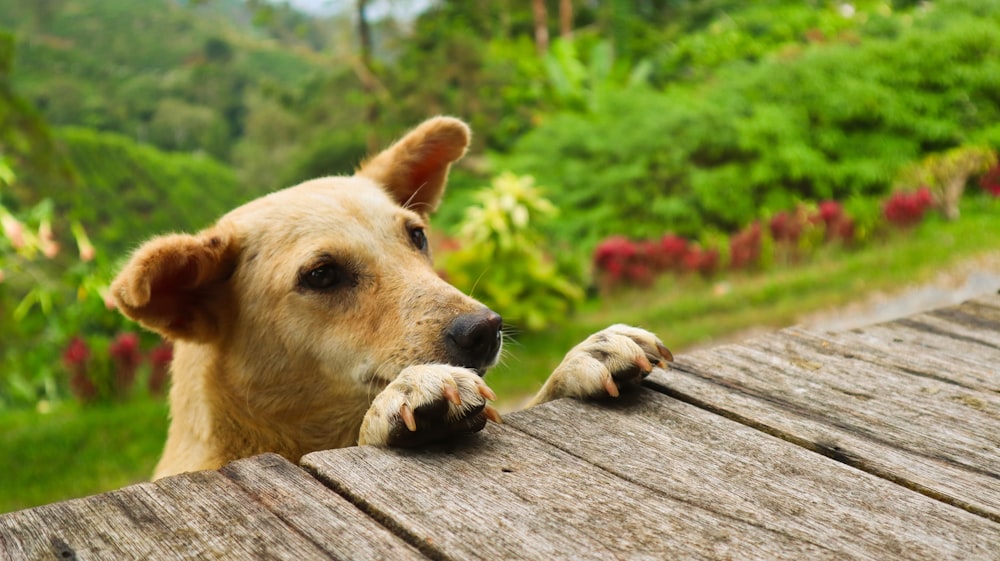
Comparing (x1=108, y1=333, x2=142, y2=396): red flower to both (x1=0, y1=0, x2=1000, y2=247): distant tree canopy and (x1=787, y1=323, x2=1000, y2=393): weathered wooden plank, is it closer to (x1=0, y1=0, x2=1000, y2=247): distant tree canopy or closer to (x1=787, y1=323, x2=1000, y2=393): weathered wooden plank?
(x1=0, y1=0, x2=1000, y2=247): distant tree canopy

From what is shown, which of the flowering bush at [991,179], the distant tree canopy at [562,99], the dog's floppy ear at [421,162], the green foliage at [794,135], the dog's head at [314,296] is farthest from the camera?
the distant tree canopy at [562,99]

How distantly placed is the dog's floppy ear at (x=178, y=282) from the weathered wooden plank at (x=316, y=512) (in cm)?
106

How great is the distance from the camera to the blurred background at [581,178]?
7660 millimetres

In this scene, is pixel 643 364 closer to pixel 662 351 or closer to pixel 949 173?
pixel 662 351

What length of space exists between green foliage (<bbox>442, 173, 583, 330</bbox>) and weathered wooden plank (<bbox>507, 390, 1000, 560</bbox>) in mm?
7031

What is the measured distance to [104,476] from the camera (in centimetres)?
660

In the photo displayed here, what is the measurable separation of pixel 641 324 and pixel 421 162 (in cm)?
637

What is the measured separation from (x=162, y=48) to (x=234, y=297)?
34.8m

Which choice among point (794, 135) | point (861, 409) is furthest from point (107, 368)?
point (794, 135)

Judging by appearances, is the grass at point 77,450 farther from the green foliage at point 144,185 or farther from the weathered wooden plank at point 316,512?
the green foliage at point 144,185

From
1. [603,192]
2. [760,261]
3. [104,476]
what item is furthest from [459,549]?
[603,192]

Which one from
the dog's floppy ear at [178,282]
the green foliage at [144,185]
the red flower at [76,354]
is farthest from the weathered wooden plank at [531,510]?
the green foliage at [144,185]

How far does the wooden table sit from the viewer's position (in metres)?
1.25

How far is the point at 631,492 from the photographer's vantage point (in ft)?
4.72
